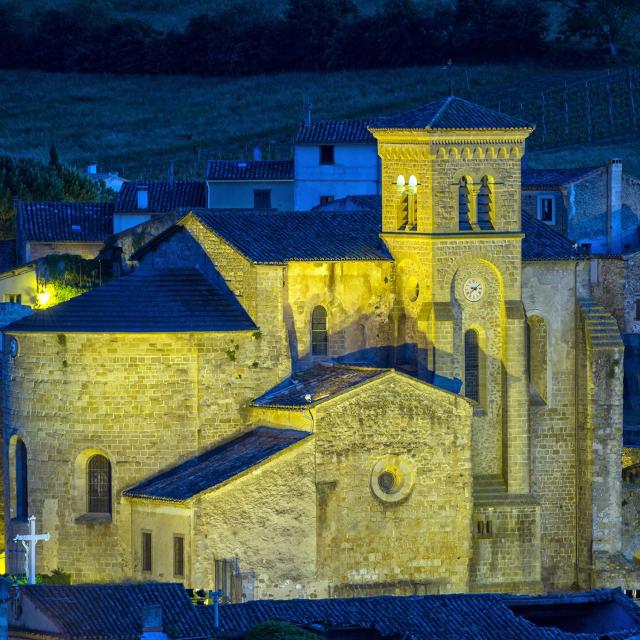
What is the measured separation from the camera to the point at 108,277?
75938 mm

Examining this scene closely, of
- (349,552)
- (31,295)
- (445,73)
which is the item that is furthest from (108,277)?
(445,73)

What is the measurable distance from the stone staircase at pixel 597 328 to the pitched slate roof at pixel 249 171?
26.1 m

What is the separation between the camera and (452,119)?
64.2 metres

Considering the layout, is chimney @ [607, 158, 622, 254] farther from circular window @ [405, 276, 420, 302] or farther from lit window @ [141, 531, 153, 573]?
lit window @ [141, 531, 153, 573]

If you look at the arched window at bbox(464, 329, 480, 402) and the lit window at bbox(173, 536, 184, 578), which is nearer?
the lit window at bbox(173, 536, 184, 578)

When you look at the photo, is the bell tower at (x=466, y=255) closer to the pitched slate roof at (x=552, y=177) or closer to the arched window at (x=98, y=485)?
the arched window at (x=98, y=485)

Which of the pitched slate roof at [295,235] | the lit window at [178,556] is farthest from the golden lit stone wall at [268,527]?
the pitched slate roof at [295,235]

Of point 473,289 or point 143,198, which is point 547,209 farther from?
point 473,289

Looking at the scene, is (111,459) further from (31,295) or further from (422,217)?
(31,295)

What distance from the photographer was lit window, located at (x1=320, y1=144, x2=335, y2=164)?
299 feet

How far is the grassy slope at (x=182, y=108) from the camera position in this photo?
116125mm

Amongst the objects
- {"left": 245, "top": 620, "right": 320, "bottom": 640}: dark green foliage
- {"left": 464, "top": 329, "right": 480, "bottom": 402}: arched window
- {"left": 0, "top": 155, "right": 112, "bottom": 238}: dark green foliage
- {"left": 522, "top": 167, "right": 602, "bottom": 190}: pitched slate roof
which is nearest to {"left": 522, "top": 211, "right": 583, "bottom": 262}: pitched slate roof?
{"left": 464, "top": 329, "right": 480, "bottom": 402}: arched window

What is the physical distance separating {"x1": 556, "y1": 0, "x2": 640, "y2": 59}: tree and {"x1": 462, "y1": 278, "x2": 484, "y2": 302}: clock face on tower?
196 ft

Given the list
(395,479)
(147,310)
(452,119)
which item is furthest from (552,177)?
(395,479)
